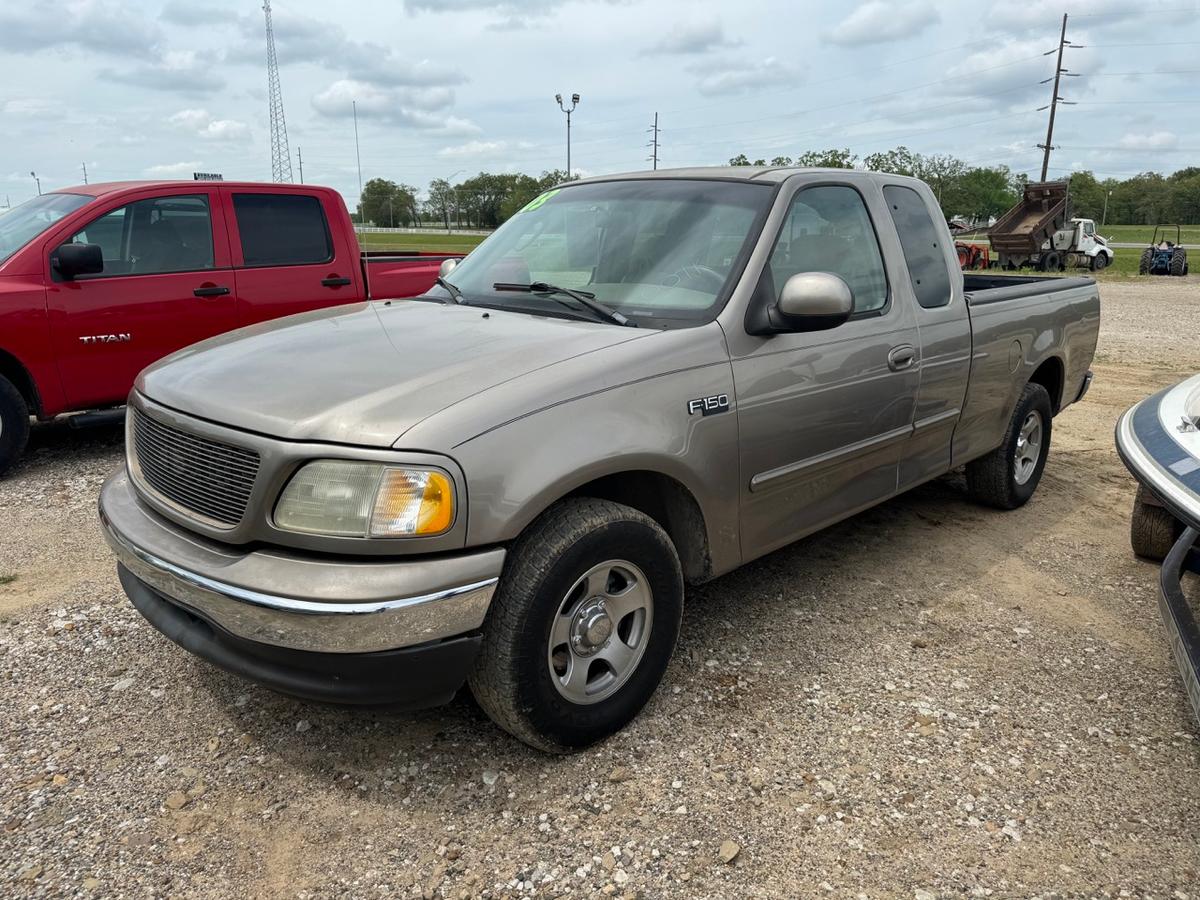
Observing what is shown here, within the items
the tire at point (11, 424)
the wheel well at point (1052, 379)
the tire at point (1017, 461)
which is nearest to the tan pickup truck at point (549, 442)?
the tire at point (1017, 461)

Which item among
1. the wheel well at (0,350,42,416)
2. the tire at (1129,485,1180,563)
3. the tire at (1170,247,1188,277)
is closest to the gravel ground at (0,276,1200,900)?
the tire at (1129,485,1180,563)

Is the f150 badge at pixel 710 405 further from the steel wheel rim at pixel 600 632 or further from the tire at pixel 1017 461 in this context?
the tire at pixel 1017 461

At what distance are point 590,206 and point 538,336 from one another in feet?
3.58

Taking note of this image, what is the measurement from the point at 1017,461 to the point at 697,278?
9.58ft

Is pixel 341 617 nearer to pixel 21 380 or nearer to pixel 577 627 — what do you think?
pixel 577 627

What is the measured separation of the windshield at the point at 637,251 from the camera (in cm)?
319

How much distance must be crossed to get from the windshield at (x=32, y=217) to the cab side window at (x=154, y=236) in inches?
9.5

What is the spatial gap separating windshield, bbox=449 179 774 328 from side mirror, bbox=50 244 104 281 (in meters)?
3.06

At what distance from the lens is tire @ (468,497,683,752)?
246 centimetres

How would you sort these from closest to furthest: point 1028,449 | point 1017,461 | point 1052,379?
1. point 1017,461
2. point 1028,449
3. point 1052,379

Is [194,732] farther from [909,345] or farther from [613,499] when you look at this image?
[909,345]

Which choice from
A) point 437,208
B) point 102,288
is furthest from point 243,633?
point 437,208

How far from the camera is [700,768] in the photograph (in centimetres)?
275

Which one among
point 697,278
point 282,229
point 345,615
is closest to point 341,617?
point 345,615
